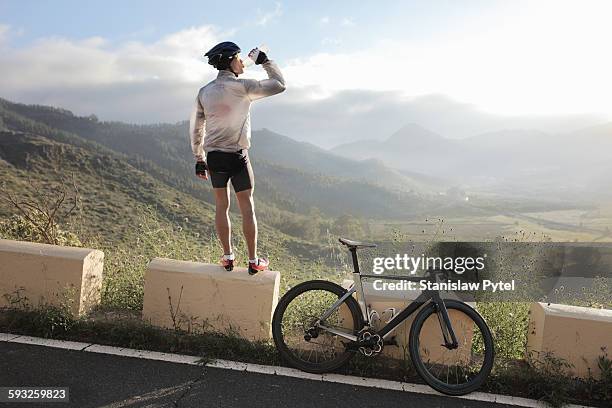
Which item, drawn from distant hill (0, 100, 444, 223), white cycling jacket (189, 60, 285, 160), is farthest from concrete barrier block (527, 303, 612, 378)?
distant hill (0, 100, 444, 223)

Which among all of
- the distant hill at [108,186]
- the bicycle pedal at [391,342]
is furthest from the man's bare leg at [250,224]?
the distant hill at [108,186]

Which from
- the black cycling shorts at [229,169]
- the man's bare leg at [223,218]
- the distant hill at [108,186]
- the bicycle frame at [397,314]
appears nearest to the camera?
the bicycle frame at [397,314]

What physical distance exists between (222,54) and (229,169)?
107cm

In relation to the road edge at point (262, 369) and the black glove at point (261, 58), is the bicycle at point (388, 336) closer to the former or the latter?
the road edge at point (262, 369)

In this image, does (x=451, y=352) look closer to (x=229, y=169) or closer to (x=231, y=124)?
(x=229, y=169)

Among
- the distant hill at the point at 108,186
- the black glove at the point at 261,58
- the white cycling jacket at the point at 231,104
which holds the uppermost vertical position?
the black glove at the point at 261,58

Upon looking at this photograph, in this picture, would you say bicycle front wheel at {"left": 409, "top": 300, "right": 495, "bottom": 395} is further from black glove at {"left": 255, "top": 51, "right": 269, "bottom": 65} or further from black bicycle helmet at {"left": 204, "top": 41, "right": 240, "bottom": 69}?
black bicycle helmet at {"left": 204, "top": 41, "right": 240, "bottom": 69}

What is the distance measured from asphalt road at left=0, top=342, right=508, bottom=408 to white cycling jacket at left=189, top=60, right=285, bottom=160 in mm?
2039

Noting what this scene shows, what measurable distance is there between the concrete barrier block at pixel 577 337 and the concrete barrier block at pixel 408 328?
0.67 m

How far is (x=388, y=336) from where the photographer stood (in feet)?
13.8

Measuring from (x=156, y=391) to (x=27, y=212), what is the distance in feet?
15.0

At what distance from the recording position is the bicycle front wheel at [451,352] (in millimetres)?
3904

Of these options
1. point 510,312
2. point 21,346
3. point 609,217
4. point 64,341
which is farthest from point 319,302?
point 609,217

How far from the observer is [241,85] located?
4449mm
